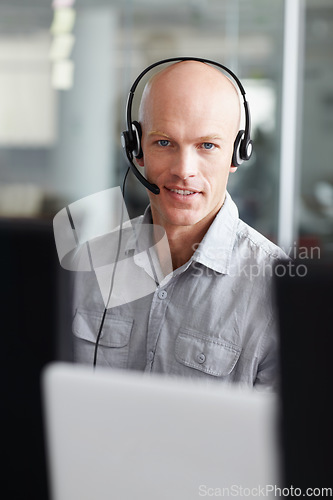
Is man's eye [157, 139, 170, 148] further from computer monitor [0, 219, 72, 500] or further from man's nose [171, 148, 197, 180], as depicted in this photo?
computer monitor [0, 219, 72, 500]

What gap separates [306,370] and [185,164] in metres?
0.66

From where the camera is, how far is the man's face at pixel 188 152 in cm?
111

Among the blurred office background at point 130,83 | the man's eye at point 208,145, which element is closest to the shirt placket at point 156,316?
the man's eye at point 208,145

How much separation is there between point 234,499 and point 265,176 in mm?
3818

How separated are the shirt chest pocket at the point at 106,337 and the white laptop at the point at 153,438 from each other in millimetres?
441

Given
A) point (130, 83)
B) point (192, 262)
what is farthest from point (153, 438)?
point (130, 83)

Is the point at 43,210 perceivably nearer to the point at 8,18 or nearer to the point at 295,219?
the point at 8,18

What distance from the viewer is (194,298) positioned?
44.3 inches

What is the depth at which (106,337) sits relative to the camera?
1098 mm

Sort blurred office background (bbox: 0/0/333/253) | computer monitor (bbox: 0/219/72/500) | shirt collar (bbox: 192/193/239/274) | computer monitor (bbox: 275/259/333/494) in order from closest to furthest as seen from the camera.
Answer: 1. computer monitor (bbox: 275/259/333/494)
2. computer monitor (bbox: 0/219/72/500)
3. shirt collar (bbox: 192/193/239/274)
4. blurred office background (bbox: 0/0/333/253)

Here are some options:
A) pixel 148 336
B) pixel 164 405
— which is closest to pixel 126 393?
pixel 164 405

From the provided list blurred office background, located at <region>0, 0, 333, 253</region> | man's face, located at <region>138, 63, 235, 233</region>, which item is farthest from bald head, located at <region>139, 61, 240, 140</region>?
blurred office background, located at <region>0, 0, 333, 253</region>

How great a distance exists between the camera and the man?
106 cm

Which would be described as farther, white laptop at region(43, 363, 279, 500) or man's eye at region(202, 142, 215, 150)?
man's eye at region(202, 142, 215, 150)
